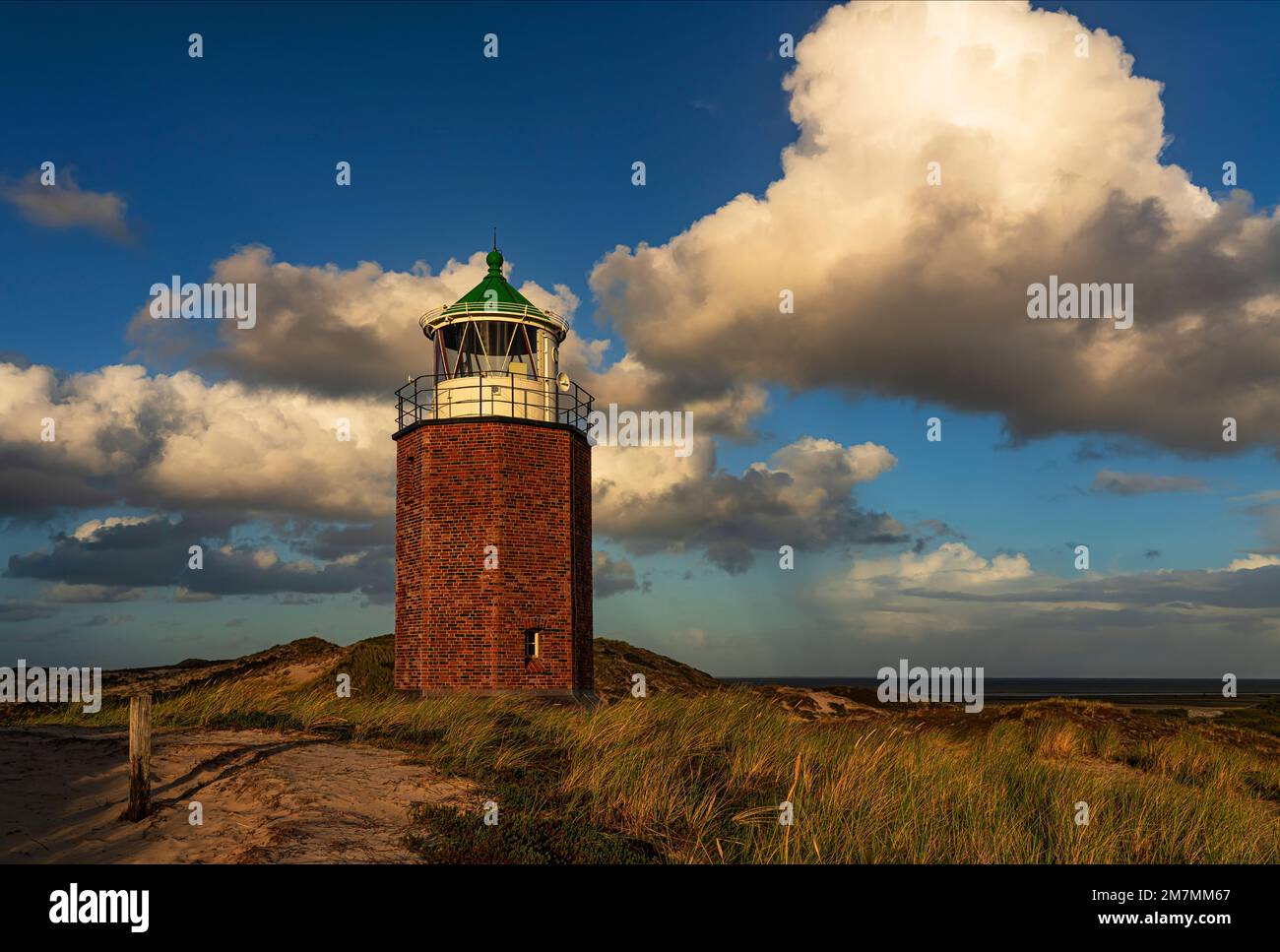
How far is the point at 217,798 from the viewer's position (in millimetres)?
10602

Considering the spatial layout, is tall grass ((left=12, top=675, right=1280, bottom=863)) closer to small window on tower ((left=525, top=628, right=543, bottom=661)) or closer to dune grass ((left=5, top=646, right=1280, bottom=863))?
dune grass ((left=5, top=646, right=1280, bottom=863))

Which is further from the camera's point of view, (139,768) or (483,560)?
(483,560)

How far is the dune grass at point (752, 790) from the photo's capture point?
9.58m

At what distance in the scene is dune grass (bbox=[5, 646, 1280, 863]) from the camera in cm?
958

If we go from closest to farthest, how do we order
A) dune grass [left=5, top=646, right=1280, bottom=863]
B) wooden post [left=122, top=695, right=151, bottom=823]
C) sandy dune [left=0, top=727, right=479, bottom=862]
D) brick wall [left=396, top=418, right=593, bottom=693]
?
sandy dune [left=0, top=727, right=479, bottom=862] < dune grass [left=5, top=646, right=1280, bottom=863] < wooden post [left=122, top=695, right=151, bottom=823] < brick wall [left=396, top=418, right=593, bottom=693]

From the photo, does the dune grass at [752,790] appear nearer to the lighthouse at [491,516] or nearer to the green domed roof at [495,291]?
the lighthouse at [491,516]

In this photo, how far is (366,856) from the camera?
28.7 ft

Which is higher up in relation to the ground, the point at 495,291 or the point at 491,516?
the point at 495,291

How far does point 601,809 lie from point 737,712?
541 centimetres

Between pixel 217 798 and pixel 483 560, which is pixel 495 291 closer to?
pixel 483 560

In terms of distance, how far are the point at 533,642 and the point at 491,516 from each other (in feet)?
9.53

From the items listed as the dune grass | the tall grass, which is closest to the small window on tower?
the dune grass

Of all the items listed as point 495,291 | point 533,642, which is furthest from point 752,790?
point 495,291

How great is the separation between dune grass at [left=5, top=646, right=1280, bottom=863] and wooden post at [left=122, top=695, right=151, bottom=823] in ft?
9.33
